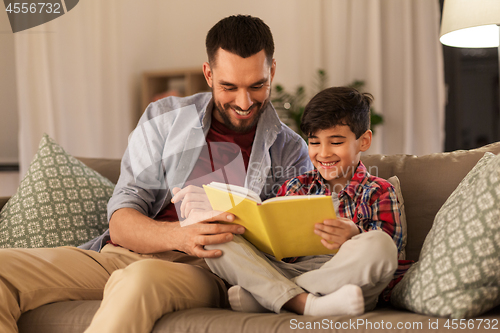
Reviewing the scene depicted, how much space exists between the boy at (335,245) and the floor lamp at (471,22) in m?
0.69

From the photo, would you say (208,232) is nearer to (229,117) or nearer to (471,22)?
(229,117)

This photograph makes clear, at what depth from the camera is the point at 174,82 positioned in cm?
359

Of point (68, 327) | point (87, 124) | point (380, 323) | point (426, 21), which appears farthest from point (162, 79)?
point (380, 323)

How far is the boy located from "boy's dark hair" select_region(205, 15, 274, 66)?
0.26 meters

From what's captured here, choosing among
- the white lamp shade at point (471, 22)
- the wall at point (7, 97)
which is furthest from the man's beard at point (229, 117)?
the wall at point (7, 97)

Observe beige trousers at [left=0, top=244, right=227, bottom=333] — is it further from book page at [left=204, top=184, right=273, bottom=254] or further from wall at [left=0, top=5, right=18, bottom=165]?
wall at [left=0, top=5, right=18, bottom=165]

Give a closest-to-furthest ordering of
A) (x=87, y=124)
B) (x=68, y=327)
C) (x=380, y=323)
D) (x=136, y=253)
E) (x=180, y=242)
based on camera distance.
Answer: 1. (x=380, y=323)
2. (x=68, y=327)
3. (x=180, y=242)
4. (x=136, y=253)
5. (x=87, y=124)

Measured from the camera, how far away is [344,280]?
99cm

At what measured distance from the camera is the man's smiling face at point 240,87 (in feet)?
4.61

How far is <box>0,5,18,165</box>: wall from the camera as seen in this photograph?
8.85ft

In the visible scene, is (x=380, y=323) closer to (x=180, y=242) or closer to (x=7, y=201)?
(x=180, y=242)

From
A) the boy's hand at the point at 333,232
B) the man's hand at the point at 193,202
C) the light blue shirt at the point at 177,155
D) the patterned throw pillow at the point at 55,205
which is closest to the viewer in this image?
the boy's hand at the point at 333,232

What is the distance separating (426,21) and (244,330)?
117 inches

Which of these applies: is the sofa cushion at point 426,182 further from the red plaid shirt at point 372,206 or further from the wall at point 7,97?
the wall at point 7,97
